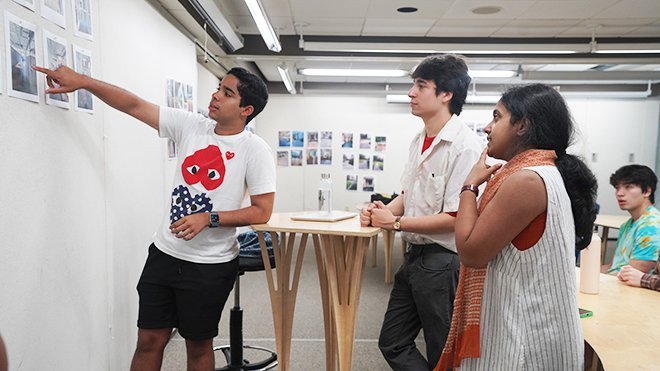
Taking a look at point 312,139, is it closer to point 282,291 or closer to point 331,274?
point 282,291

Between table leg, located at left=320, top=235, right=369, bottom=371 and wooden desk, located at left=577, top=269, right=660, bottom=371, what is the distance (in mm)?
972

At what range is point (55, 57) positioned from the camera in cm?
174

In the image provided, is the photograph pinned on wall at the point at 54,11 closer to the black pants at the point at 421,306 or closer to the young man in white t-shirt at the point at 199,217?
the young man in white t-shirt at the point at 199,217

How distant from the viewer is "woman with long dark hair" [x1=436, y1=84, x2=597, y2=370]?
121 centimetres

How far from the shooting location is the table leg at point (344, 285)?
7.25 feet

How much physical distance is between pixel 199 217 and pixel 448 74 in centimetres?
121

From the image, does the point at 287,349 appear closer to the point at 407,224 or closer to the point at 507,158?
the point at 407,224

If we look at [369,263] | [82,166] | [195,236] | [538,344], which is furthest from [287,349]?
[369,263]

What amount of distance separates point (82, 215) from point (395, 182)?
22.0 ft

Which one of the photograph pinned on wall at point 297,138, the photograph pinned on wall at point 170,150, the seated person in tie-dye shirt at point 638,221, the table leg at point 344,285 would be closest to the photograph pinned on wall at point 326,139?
the photograph pinned on wall at point 297,138

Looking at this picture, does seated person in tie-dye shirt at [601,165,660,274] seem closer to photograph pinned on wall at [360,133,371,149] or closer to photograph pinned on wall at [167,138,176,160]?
photograph pinned on wall at [167,138,176,160]

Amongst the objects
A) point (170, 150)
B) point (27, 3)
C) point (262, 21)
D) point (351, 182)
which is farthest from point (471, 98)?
point (27, 3)

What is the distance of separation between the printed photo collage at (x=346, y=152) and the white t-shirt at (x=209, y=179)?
617 centimetres

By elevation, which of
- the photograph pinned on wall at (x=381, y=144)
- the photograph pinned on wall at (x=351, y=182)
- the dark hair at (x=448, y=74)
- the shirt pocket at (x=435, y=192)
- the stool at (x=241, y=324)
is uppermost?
the dark hair at (x=448, y=74)
